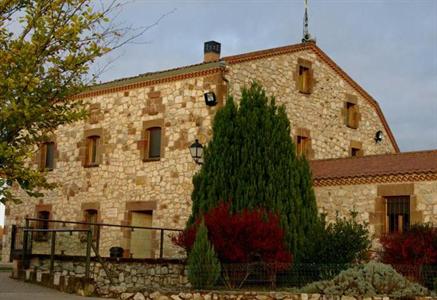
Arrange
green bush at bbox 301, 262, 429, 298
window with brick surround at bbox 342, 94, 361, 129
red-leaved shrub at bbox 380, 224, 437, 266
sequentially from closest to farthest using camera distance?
green bush at bbox 301, 262, 429, 298, red-leaved shrub at bbox 380, 224, 437, 266, window with brick surround at bbox 342, 94, 361, 129

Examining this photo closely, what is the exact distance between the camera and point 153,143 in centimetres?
2362

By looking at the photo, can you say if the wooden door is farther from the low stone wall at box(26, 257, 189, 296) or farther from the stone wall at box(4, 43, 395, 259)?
the low stone wall at box(26, 257, 189, 296)

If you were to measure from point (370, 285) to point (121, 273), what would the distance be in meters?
6.68

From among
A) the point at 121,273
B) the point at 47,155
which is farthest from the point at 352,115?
the point at 121,273

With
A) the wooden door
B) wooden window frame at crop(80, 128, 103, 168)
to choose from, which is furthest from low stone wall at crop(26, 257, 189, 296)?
wooden window frame at crop(80, 128, 103, 168)

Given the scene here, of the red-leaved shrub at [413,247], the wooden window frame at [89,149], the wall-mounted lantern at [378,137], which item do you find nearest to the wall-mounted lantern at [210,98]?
the wooden window frame at [89,149]

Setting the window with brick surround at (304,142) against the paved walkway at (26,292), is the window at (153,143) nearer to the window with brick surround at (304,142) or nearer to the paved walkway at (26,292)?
the window with brick surround at (304,142)

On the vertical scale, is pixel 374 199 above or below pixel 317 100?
below

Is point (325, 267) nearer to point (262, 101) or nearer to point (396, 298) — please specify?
point (396, 298)

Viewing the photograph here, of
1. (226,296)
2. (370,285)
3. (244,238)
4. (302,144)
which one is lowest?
(226,296)

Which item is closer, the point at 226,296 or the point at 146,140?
the point at 226,296

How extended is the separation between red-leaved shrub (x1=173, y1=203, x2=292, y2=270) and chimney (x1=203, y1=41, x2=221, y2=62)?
9.14m

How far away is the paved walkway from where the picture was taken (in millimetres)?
13930

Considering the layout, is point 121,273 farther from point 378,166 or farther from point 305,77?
point 305,77
